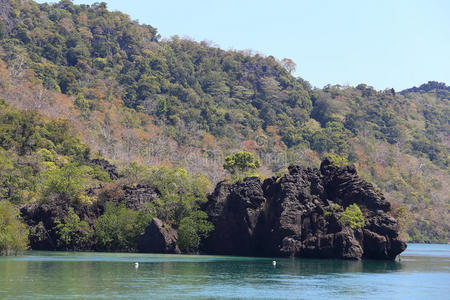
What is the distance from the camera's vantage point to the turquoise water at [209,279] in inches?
1468

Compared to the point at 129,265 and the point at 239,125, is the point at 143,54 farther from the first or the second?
the point at 129,265

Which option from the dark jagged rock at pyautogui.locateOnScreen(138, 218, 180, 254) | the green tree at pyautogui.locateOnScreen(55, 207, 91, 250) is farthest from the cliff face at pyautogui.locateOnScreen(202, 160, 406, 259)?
the green tree at pyautogui.locateOnScreen(55, 207, 91, 250)

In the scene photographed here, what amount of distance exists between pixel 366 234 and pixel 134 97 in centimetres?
9444

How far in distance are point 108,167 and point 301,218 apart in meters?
31.3

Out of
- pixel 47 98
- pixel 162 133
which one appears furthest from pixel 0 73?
pixel 162 133

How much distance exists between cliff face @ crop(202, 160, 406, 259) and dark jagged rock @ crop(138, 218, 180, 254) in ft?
13.7

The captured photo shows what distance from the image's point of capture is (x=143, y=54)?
576 feet

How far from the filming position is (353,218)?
6662cm

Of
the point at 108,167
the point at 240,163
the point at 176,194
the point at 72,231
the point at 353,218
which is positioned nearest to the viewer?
the point at 353,218

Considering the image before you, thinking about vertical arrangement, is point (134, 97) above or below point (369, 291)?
above

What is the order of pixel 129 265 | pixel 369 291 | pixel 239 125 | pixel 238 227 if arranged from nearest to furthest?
pixel 369 291 < pixel 129 265 < pixel 238 227 < pixel 239 125

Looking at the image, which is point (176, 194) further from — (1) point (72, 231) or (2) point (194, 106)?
(2) point (194, 106)

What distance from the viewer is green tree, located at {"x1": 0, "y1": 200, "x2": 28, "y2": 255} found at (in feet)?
179

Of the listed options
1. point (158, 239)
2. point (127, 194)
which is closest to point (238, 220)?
point (158, 239)
